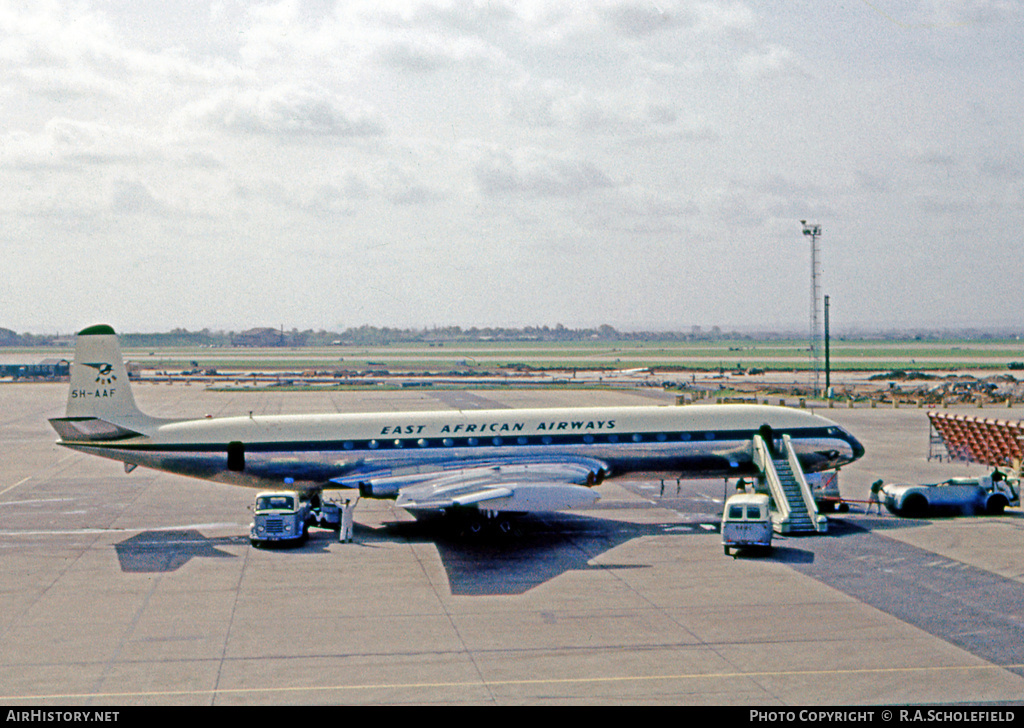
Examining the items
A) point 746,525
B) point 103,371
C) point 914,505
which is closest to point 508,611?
point 746,525

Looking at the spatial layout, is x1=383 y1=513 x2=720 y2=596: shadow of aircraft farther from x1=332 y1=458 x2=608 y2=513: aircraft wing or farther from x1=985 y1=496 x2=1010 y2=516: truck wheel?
x1=985 y1=496 x2=1010 y2=516: truck wheel

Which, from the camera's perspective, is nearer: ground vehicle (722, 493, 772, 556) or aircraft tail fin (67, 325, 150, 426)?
ground vehicle (722, 493, 772, 556)

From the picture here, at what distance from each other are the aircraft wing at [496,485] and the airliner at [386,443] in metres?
0.09

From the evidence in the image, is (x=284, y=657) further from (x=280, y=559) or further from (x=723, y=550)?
(x=723, y=550)

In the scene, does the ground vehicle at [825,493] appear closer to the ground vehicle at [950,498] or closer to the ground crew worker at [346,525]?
the ground vehicle at [950,498]

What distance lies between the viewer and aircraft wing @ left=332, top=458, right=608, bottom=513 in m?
31.4

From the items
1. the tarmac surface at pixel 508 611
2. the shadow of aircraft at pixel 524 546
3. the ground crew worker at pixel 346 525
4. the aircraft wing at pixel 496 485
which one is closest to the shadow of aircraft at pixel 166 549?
the tarmac surface at pixel 508 611

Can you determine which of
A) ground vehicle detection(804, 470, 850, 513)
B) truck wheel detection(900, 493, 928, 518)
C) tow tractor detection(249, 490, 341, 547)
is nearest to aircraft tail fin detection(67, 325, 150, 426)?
tow tractor detection(249, 490, 341, 547)

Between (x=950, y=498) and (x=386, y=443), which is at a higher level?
(x=386, y=443)

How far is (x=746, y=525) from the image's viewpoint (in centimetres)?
3198

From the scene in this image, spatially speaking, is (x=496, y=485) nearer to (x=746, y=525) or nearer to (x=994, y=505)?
(x=746, y=525)

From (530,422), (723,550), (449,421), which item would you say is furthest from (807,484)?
(449,421)

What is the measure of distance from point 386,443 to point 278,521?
18.8 feet

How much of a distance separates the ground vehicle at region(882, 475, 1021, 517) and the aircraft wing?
1228 centimetres
